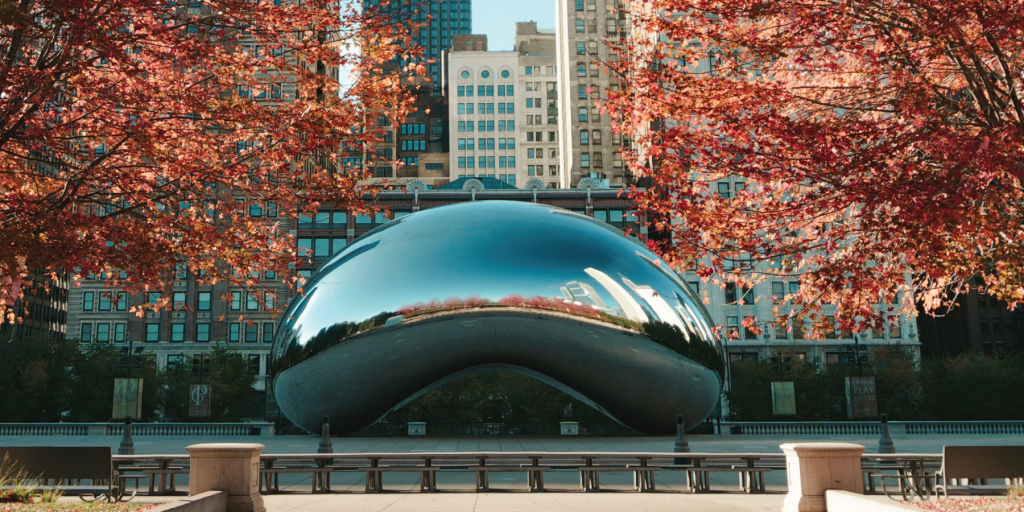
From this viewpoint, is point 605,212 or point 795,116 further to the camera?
point 605,212

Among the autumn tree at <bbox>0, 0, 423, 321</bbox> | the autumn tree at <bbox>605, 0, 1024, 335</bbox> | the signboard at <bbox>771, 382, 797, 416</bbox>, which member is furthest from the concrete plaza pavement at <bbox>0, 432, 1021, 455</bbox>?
the autumn tree at <bbox>0, 0, 423, 321</bbox>

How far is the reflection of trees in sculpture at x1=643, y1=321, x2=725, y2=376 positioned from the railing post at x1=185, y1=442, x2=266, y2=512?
24.9 ft

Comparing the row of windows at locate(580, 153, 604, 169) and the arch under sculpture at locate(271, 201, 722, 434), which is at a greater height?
the row of windows at locate(580, 153, 604, 169)

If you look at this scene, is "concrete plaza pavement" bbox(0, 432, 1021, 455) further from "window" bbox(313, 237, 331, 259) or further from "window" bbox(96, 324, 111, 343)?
"window" bbox(313, 237, 331, 259)

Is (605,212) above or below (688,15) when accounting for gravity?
above

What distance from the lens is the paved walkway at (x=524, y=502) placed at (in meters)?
10.9

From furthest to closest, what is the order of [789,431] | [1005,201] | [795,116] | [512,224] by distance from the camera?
[789,431] < [512,224] < [795,116] < [1005,201]

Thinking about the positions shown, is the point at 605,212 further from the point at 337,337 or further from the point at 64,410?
the point at 337,337

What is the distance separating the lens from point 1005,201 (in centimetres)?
1022

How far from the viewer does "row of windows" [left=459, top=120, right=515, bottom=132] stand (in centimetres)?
11875

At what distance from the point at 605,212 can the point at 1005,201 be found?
70.1 m

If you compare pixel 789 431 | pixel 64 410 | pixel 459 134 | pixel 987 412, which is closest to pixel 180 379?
pixel 64 410

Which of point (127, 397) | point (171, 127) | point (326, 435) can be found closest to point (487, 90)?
point (127, 397)

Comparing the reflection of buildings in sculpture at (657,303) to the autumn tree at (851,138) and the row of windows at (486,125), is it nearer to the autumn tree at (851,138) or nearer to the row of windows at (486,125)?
the autumn tree at (851,138)
